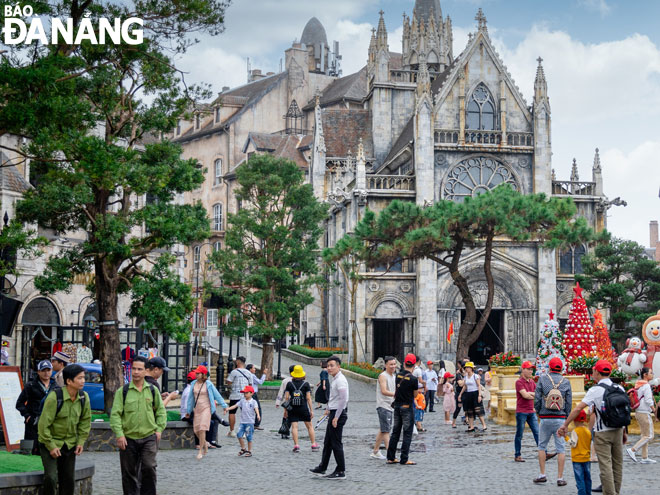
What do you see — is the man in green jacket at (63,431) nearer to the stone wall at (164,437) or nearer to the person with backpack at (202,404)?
the person with backpack at (202,404)

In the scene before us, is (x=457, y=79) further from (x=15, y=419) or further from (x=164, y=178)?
(x=15, y=419)

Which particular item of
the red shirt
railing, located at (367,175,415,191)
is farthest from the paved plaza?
railing, located at (367,175,415,191)

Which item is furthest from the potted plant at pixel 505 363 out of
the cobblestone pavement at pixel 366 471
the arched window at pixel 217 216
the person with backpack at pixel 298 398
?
the arched window at pixel 217 216

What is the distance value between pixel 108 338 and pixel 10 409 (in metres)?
3.92

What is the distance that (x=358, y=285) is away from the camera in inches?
1914

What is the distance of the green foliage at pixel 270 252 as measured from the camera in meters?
37.3

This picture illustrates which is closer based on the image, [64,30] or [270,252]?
[64,30]

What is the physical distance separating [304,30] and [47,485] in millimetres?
85345

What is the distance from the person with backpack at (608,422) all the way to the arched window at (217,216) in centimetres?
6458

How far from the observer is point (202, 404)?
1652 centimetres

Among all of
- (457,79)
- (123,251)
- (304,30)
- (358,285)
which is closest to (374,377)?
(358,285)

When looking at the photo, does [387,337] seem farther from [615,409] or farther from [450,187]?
[615,409]

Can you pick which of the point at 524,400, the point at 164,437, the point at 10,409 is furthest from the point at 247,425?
the point at 524,400

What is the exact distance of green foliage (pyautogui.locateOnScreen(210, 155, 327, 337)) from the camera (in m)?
37.3
